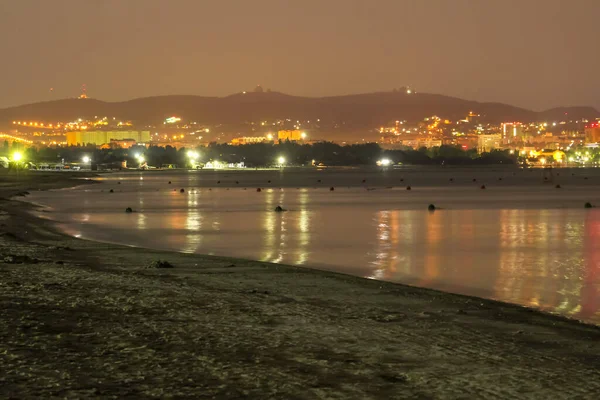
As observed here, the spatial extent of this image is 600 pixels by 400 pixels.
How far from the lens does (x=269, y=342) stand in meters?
8.22

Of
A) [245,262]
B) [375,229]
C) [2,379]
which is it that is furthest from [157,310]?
[375,229]

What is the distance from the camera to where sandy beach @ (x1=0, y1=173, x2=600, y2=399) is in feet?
21.6

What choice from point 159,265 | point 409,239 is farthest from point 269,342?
point 409,239

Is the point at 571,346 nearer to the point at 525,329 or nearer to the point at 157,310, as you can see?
the point at 525,329

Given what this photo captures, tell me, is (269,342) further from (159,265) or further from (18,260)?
(18,260)

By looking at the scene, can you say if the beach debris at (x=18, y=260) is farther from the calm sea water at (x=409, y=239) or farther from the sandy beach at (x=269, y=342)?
the calm sea water at (x=409, y=239)

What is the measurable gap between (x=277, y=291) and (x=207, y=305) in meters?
2.21

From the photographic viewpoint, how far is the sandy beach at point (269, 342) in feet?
21.6

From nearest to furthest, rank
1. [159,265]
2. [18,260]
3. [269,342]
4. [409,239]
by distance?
[269,342] → [18,260] → [159,265] → [409,239]

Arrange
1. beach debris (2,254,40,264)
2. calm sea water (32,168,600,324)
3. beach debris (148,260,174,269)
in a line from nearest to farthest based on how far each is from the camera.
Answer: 1. beach debris (2,254,40,264)
2. beach debris (148,260,174,269)
3. calm sea water (32,168,600,324)

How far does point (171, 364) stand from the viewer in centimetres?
707

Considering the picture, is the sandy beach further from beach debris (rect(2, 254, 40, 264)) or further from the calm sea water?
the calm sea water

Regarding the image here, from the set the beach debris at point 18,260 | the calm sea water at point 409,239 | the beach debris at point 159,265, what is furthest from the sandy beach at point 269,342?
the calm sea water at point 409,239

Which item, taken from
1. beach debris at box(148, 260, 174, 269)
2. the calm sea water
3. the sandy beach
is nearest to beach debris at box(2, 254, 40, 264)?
the sandy beach
